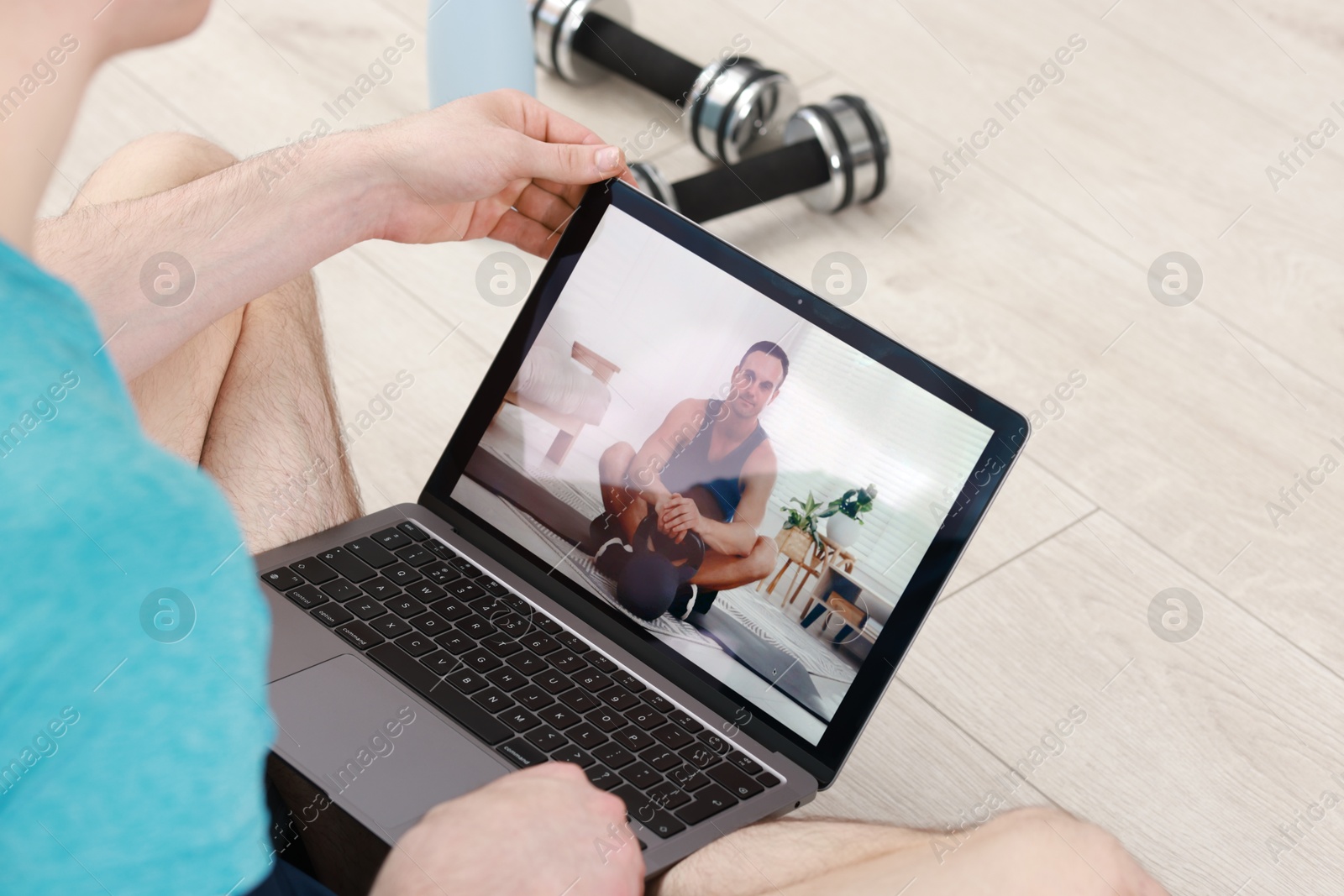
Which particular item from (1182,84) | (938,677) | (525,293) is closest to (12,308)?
(938,677)

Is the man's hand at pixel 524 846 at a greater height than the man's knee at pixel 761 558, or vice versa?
the man's knee at pixel 761 558

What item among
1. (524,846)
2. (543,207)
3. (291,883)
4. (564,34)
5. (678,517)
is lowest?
(291,883)

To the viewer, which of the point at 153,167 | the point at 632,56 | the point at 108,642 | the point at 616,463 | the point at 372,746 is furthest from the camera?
the point at 632,56

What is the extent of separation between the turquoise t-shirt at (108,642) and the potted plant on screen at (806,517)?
0.39 m

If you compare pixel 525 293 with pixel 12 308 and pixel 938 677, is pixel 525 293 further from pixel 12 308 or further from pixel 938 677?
pixel 12 308

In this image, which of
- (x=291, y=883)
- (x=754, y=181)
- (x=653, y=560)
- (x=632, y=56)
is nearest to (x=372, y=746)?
(x=291, y=883)

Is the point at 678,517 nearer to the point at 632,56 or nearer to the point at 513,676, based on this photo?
the point at 513,676

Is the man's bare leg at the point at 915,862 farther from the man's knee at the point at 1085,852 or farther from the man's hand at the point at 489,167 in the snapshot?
the man's hand at the point at 489,167

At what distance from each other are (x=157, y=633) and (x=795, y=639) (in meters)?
0.43

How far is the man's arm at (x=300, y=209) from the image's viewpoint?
810mm

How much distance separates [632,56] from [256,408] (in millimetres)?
833

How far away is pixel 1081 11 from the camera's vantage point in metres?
1.74

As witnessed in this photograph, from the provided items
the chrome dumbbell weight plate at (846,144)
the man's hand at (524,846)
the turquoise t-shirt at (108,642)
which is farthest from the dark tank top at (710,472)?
the chrome dumbbell weight plate at (846,144)

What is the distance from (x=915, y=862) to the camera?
637 mm
